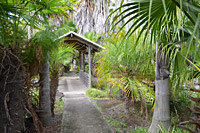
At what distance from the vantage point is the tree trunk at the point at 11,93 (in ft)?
7.89

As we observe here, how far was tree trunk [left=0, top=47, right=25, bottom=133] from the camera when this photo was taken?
2404 mm

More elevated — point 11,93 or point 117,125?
point 11,93

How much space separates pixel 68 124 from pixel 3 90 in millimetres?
2155

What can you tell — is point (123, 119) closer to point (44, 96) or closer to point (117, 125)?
point (117, 125)

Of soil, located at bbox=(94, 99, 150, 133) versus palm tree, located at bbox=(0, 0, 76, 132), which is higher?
palm tree, located at bbox=(0, 0, 76, 132)

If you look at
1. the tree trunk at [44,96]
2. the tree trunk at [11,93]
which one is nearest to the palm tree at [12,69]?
the tree trunk at [11,93]

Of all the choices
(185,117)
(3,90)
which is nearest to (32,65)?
(3,90)

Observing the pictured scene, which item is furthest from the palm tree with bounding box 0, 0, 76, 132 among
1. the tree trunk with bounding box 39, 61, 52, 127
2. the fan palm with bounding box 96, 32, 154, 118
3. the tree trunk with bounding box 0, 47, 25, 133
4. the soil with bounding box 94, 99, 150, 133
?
the soil with bounding box 94, 99, 150, 133

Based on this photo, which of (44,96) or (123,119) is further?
(123,119)

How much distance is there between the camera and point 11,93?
99.5 inches

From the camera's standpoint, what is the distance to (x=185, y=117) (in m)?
4.34

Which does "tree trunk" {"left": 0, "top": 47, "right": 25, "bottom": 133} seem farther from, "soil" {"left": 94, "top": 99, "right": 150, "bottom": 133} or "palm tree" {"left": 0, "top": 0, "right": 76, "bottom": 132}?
"soil" {"left": 94, "top": 99, "right": 150, "bottom": 133}

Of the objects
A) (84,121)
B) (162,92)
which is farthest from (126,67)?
(84,121)

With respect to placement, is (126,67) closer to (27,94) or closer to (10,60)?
(27,94)
